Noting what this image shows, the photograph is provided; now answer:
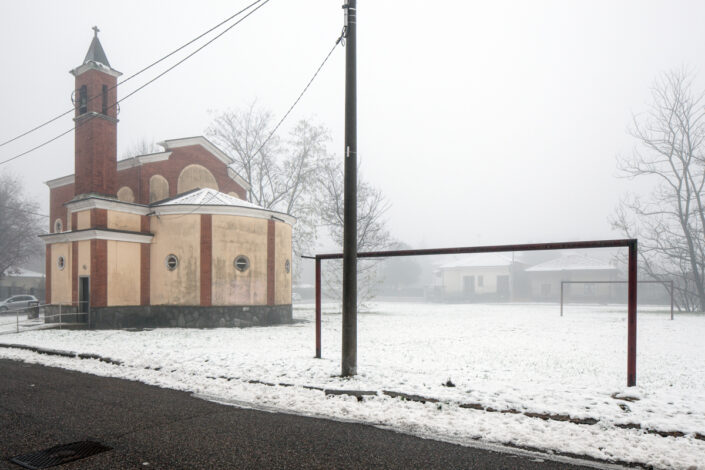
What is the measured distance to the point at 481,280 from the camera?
58062 mm

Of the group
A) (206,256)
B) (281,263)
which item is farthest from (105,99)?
(281,263)

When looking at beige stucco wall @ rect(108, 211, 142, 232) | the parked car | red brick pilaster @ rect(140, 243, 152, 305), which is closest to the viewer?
beige stucco wall @ rect(108, 211, 142, 232)

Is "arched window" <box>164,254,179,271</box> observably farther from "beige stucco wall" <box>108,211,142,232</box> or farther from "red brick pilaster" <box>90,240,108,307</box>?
"red brick pilaster" <box>90,240,108,307</box>

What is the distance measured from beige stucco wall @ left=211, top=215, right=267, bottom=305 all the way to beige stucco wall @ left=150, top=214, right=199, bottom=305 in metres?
0.76

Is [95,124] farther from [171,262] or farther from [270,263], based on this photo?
[270,263]

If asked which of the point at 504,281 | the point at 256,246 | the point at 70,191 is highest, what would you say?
the point at 70,191

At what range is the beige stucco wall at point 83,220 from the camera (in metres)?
18.1

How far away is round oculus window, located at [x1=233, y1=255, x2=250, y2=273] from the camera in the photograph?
1941cm

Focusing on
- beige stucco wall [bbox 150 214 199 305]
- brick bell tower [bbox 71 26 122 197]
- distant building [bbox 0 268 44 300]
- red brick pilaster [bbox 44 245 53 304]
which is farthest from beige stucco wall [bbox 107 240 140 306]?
distant building [bbox 0 268 44 300]

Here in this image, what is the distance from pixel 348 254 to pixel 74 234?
15.2 metres

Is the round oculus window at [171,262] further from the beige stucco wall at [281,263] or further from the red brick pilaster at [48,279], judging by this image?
the red brick pilaster at [48,279]

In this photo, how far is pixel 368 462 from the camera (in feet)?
14.1

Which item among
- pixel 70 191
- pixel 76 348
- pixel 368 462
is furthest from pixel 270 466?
pixel 70 191

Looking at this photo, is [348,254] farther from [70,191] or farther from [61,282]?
[70,191]
